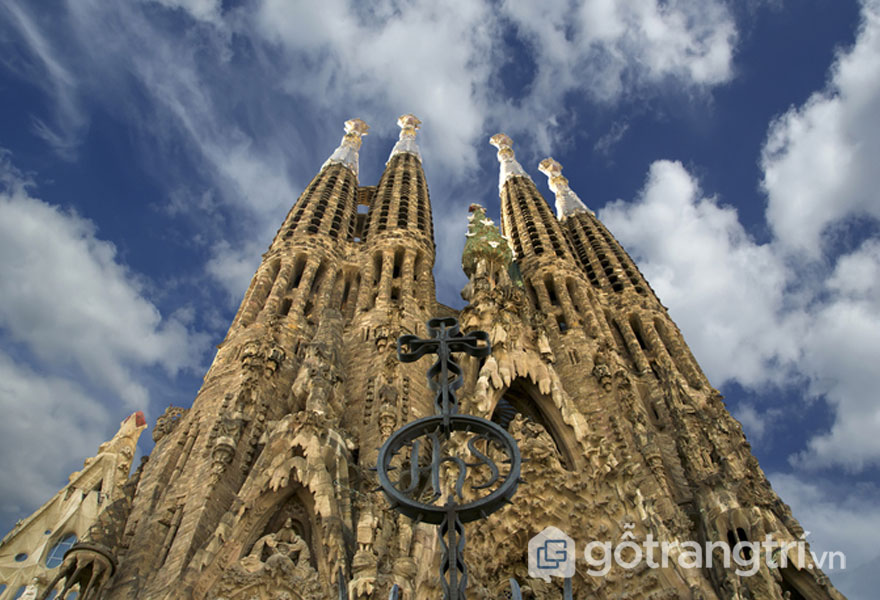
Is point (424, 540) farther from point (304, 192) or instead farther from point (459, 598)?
point (304, 192)

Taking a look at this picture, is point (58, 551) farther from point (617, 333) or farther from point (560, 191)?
point (560, 191)

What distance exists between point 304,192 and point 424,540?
69.7 feet

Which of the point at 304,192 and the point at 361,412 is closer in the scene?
the point at 361,412

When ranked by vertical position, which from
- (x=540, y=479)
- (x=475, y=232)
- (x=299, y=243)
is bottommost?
(x=540, y=479)

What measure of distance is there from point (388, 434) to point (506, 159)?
103ft

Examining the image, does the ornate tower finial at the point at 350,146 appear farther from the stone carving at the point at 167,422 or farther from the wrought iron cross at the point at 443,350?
the wrought iron cross at the point at 443,350

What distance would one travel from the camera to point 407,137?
1636 inches

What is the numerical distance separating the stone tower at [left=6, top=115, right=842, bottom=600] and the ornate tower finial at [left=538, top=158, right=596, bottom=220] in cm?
1067

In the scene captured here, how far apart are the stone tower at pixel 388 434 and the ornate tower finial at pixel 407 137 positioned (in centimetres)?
1237

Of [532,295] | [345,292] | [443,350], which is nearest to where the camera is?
[443,350]

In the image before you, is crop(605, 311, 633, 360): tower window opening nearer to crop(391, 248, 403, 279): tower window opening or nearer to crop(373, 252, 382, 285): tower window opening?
crop(391, 248, 403, 279): tower window opening

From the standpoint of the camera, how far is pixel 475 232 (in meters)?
26.5

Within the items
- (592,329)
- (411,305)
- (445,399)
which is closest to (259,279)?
(411,305)

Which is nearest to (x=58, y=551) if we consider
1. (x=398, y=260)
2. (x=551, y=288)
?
(x=398, y=260)
